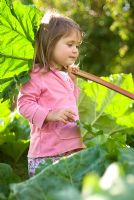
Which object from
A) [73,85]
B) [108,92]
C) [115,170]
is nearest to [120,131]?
[108,92]

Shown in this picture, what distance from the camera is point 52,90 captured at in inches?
86.4

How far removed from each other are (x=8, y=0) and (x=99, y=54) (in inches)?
428

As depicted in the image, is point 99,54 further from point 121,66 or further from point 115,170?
point 115,170

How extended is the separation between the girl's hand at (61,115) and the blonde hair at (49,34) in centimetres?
20

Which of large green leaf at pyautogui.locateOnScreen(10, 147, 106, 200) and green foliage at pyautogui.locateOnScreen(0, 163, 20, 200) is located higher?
large green leaf at pyautogui.locateOnScreen(10, 147, 106, 200)

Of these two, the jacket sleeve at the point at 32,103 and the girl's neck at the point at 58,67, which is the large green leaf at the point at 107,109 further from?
the jacket sleeve at the point at 32,103

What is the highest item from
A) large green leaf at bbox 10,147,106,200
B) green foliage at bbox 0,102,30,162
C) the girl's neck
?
the girl's neck

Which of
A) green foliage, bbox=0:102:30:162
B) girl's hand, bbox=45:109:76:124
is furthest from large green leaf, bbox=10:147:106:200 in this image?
green foliage, bbox=0:102:30:162

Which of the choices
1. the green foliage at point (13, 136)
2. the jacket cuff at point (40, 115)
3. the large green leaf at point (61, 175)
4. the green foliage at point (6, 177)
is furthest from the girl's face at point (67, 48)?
the green foliage at point (13, 136)

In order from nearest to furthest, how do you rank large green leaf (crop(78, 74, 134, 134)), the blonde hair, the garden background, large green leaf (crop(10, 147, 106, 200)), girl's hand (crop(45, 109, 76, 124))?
the garden background, large green leaf (crop(10, 147, 106, 200)), girl's hand (crop(45, 109, 76, 124)), the blonde hair, large green leaf (crop(78, 74, 134, 134))

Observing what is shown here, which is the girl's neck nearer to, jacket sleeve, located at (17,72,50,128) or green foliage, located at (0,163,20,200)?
jacket sleeve, located at (17,72,50,128)

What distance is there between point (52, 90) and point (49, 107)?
0.23ft

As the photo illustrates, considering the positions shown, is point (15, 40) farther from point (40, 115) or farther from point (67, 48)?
point (40, 115)

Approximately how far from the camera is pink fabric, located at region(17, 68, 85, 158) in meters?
2.16
